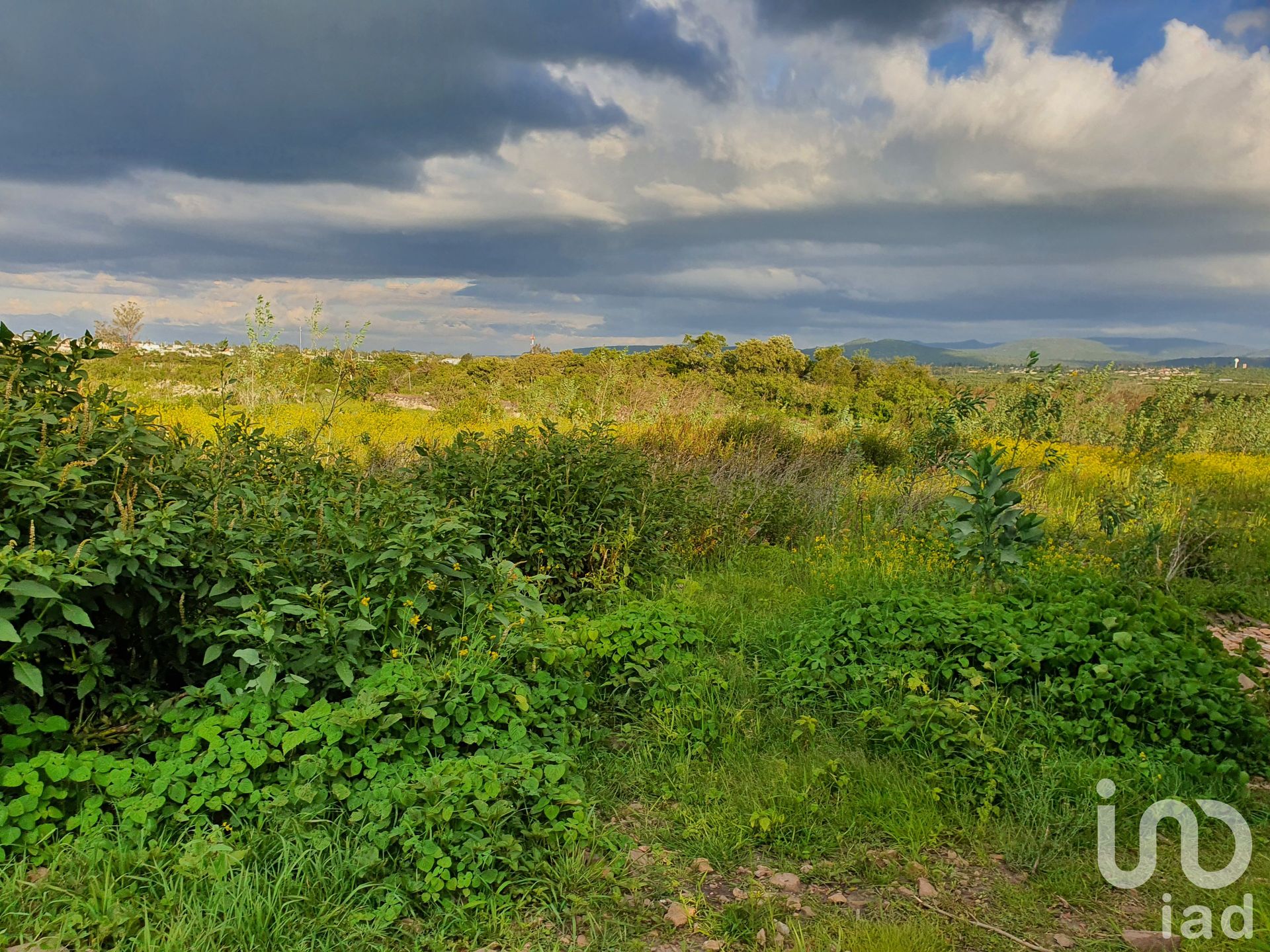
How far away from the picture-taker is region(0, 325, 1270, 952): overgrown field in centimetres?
250

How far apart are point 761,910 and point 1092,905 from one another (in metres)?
1.25

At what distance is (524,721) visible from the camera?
322cm

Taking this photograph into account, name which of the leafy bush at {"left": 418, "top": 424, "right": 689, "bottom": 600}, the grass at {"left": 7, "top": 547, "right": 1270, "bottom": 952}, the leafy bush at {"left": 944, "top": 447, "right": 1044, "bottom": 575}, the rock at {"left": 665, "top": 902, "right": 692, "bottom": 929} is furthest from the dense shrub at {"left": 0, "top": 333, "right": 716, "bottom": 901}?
the leafy bush at {"left": 944, "top": 447, "right": 1044, "bottom": 575}

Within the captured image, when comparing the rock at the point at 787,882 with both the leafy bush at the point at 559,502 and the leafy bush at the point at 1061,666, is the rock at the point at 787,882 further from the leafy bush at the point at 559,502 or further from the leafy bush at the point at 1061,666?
the leafy bush at the point at 559,502

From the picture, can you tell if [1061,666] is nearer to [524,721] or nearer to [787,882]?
[787,882]

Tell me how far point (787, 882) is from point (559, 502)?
309cm

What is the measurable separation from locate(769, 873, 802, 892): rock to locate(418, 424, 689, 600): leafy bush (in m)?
2.46

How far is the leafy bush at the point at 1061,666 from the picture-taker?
341 centimetres

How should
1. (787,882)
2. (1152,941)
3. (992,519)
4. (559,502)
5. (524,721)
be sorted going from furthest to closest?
(559,502) < (992,519) < (524,721) < (787,882) < (1152,941)

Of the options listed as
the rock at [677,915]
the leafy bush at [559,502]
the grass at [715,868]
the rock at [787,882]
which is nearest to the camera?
the grass at [715,868]

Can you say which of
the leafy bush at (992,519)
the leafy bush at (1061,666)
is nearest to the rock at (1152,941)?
the leafy bush at (1061,666)

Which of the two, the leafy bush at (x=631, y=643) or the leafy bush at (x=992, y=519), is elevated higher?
the leafy bush at (x=992, y=519)

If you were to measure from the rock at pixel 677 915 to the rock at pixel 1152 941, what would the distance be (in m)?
1.51

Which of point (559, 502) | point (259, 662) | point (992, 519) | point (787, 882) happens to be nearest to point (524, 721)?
point (259, 662)
